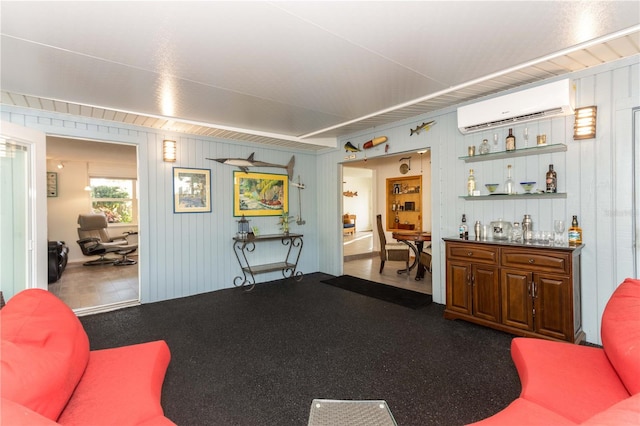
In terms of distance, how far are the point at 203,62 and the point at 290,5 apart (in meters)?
1.07

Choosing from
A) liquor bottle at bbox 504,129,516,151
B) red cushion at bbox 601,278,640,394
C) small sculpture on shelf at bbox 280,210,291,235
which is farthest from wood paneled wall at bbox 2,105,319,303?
red cushion at bbox 601,278,640,394

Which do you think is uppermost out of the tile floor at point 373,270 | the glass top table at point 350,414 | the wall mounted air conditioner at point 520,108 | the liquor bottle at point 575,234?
the wall mounted air conditioner at point 520,108

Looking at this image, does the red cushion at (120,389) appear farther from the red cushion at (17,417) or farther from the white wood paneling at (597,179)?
the white wood paneling at (597,179)

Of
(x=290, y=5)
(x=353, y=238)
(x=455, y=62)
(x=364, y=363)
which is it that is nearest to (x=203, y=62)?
(x=290, y=5)

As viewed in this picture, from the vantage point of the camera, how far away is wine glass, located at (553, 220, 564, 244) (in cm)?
301

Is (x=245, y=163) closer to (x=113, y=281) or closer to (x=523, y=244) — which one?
(x=113, y=281)

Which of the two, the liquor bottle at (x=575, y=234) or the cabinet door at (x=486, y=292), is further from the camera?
the cabinet door at (x=486, y=292)

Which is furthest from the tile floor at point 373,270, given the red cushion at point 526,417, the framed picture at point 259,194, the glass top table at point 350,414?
the red cushion at point 526,417

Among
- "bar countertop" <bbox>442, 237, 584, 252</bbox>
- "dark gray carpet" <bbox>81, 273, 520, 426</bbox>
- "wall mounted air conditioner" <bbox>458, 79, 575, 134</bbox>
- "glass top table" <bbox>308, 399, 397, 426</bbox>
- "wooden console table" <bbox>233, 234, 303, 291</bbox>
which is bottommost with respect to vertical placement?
"dark gray carpet" <bbox>81, 273, 520, 426</bbox>

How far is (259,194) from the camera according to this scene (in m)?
5.43

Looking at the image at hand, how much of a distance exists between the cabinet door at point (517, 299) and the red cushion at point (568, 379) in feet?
3.90

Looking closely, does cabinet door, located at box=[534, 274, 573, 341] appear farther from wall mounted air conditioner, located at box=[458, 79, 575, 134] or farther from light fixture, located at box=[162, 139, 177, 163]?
light fixture, located at box=[162, 139, 177, 163]

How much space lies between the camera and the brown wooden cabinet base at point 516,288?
2734mm

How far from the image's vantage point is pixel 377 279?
5.54m
